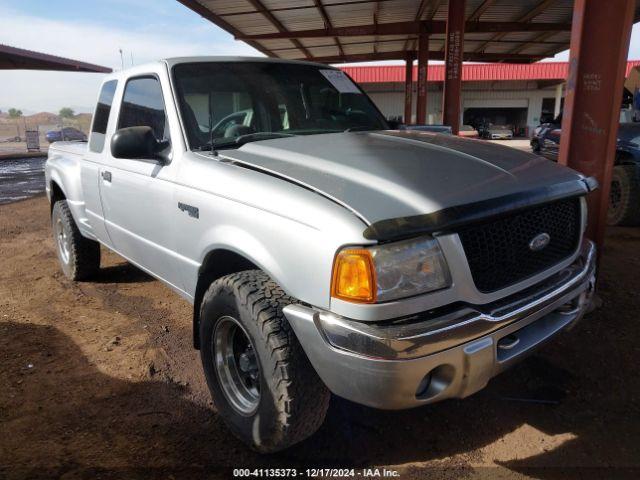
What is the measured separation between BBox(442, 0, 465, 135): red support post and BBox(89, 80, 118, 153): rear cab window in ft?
28.4

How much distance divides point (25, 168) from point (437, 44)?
16.0 meters

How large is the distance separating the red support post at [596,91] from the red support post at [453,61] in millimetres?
7514

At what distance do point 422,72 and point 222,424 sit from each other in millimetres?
17259

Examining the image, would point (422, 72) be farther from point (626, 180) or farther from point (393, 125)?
point (393, 125)

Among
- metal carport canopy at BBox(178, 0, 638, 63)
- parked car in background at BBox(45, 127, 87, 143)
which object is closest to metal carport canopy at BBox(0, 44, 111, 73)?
parked car in background at BBox(45, 127, 87, 143)

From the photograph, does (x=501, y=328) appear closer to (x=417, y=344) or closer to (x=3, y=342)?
(x=417, y=344)

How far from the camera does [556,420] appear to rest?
8.50ft

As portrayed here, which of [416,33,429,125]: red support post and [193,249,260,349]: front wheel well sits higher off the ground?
[416,33,429,125]: red support post

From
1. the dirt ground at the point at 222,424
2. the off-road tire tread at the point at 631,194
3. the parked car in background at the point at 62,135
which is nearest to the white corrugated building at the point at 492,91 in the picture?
the parked car in background at the point at 62,135

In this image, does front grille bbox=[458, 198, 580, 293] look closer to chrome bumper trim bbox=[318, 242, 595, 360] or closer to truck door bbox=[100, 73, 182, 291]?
chrome bumper trim bbox=[318, 242, 595, 360]

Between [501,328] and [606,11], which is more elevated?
[606,11]

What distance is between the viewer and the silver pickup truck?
180 centimetres

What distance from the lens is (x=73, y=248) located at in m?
4.74

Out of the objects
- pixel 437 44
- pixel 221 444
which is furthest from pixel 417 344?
pixel 437 44
